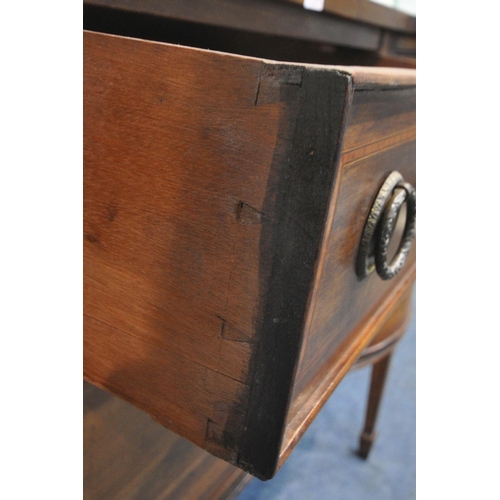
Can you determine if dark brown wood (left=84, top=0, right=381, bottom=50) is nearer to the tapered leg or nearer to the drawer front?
the drawer front

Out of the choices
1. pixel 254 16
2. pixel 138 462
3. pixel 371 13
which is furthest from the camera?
pixel 371 13

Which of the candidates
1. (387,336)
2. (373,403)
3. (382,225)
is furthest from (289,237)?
(373,403)

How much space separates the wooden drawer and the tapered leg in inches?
33.7

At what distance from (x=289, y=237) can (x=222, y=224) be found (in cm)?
5

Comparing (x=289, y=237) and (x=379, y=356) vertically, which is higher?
(x=289, y=237)

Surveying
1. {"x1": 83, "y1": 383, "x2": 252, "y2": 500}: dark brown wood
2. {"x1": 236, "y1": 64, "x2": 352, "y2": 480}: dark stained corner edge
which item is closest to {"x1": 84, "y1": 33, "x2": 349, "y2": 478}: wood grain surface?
{"x1": 236, "y1": 64, "x2": 352, "y2": 480}: dark stained corner edge

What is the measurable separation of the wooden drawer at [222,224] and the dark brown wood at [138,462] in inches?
9.9

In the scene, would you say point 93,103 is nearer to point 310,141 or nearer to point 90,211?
point 90,211

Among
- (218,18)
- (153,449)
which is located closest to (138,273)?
(218,18)

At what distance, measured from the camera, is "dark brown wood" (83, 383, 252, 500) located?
71cm

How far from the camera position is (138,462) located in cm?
77

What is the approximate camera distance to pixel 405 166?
2.04 feet

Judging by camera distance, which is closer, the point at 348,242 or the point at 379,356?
the point at 348,242

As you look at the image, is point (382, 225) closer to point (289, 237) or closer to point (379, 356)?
point (289, 237)
